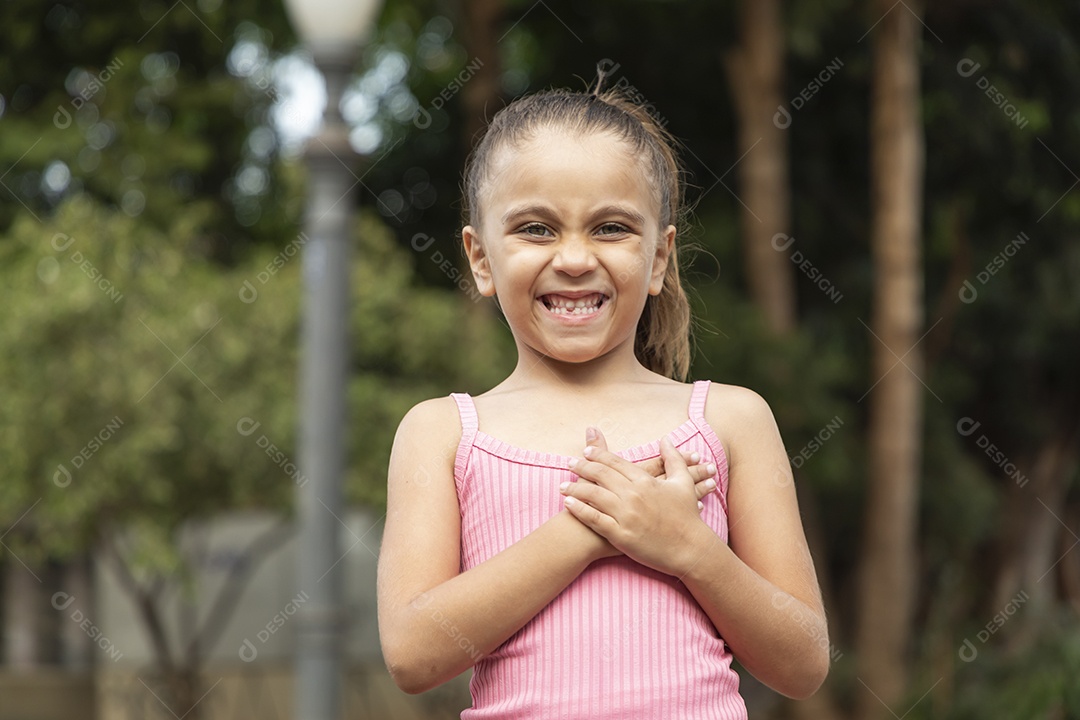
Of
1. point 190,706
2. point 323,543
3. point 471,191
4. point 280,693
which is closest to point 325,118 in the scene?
point 323,543

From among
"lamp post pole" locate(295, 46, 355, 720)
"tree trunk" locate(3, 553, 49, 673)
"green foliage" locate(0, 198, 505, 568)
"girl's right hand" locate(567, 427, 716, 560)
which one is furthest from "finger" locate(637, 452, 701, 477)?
"tree trunk" locate(3, 553, 49, 673)

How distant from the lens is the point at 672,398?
5.92 ft

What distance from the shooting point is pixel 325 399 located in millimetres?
5199

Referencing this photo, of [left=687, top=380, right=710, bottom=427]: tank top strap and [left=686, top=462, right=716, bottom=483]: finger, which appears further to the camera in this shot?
[left=687, top=380, right=710, bottom=427]: tank top strap

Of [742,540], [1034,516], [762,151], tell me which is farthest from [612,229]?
[1034,516]

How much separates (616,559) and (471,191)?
564 millimetres

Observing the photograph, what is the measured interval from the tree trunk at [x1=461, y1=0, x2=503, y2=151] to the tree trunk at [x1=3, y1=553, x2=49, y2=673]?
6.95 m

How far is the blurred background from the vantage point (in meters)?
8.68

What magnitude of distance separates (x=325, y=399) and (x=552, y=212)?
141 inches

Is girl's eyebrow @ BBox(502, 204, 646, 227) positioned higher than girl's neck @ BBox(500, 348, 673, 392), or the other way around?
girl's eyebrow @ BBox(502, 204, 646, 227)

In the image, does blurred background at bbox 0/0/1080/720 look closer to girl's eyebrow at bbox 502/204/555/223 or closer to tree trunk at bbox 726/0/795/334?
tree trunk at bbox 726/0/795/334

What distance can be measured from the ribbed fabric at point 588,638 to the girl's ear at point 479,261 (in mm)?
232

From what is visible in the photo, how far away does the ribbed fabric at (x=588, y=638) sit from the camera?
5.36 feet

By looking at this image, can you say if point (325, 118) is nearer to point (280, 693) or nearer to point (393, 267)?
point (393, 267)
